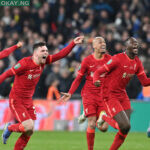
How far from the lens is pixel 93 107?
33.7 feet

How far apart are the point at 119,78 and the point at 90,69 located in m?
1.11

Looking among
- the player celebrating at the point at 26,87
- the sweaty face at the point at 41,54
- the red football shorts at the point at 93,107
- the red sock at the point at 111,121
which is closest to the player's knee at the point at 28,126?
the player celebrating at the point at 26,87

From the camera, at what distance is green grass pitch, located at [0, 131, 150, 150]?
11.3 metres

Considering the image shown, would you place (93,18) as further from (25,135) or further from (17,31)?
(25,135)

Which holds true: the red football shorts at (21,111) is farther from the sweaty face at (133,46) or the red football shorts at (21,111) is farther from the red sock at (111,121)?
the sweaty face at (133,46)

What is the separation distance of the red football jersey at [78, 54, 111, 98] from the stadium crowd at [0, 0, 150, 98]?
607 cm

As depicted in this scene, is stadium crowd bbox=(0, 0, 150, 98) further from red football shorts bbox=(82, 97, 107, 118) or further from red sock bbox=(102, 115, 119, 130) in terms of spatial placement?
red sock bbox=(102, 115, 119, 130)

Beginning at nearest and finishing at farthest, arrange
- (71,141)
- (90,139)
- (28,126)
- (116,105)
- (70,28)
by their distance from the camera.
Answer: (28,126) < (116,105) < (90,139) < (71,141) < (70,28)

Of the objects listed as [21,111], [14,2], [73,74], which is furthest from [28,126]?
[14,2]

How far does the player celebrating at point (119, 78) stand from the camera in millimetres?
9008

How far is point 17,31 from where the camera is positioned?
18.2 meters

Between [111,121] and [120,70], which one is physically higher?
[120,70]

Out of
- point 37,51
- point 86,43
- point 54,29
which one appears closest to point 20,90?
point 37,51

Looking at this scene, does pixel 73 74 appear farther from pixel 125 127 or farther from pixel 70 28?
pixel 125 127
